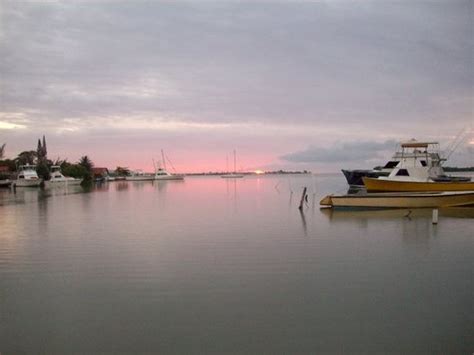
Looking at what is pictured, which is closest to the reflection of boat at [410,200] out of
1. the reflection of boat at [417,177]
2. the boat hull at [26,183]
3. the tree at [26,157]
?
the reflection of boat at [417,177]

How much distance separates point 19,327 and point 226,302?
12.4ft

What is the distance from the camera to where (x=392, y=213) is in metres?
24.3

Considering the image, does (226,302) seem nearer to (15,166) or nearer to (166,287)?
(166,287)

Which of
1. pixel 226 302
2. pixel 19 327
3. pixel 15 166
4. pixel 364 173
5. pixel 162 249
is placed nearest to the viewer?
pixel 19 327

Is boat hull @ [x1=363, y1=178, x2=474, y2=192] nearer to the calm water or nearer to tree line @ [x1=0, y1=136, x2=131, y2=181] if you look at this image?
the calm water

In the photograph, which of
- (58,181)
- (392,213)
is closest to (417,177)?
(392,213)

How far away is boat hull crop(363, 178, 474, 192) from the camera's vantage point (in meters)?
28.6

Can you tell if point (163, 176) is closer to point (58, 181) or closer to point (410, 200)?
point (58, 181)

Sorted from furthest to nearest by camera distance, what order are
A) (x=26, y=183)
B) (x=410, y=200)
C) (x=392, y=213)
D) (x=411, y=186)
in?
(x=26, y=183) → (x=411, y=186) → (x=410, y=200) → (x=392, y=213)

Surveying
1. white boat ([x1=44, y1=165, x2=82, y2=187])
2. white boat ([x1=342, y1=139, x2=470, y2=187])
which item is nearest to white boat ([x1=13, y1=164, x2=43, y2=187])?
white boat ([x1=44, y1=165, x2=82, y2=187])

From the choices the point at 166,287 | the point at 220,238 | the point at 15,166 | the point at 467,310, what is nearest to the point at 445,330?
the point at 467,310

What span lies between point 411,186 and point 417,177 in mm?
1798

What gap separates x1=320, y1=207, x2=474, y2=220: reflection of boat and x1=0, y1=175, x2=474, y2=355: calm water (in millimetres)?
4724

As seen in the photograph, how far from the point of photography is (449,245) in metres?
15.2
